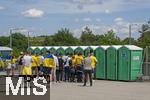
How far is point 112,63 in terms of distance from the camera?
26.8m

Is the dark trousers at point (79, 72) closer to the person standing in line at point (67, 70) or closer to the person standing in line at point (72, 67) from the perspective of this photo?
the person standing in line at point (72, 67)

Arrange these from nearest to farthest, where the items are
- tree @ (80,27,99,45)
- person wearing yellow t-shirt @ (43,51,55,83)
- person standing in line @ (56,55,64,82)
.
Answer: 1. person wearing yellow t-shirt @ (43,51,55,83)
2. person standing in line @ (56,55,64,82)
3. tree @ (80,27,99,45)

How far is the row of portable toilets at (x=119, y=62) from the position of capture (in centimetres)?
2555

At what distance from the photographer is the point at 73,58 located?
25.6 m

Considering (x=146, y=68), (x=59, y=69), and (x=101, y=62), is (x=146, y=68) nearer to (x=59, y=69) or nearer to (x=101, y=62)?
(x=101, y=62)

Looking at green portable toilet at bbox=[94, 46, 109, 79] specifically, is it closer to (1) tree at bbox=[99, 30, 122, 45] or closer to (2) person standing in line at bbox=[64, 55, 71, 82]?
(2) person standing in line at bbox=[64, 55, 71, 82]

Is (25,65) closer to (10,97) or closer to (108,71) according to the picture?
(10,97)

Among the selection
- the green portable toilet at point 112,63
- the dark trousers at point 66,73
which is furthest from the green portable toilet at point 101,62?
the dark trousers at point 66,73

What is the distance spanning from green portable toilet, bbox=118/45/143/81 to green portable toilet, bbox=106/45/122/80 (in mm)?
457

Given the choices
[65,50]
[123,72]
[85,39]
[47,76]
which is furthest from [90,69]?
[85,39]

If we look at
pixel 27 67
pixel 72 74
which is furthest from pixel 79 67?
pixel 27 67

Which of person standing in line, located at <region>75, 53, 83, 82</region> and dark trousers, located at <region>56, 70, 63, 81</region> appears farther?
dark trousers, located at <region>56, 70, 63, 81</region>

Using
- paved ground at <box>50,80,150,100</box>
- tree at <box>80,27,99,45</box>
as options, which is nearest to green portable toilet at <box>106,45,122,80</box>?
paved ground at <box>50,80,150,100</box>

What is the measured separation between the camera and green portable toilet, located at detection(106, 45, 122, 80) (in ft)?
87.1
